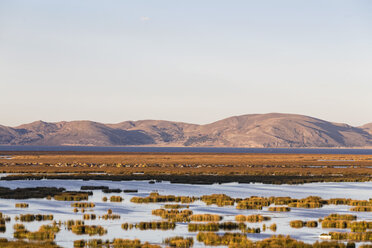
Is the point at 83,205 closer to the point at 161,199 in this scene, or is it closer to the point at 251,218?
the point at 161,199

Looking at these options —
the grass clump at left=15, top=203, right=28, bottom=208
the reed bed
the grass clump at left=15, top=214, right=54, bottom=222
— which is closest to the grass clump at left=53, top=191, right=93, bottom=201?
the grass clump at left=15, top=203, right=28, bottom=208

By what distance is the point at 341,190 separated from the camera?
228 ft

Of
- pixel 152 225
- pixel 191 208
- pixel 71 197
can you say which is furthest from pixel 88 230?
pixel 71 197

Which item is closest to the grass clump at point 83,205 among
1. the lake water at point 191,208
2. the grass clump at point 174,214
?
the lake water at point 191,208

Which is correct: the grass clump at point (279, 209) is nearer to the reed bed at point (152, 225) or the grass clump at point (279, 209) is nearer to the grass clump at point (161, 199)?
the grass clump at point (161, 199)

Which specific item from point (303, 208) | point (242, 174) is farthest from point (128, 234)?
point (242, 174)

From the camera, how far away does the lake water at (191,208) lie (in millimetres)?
34625

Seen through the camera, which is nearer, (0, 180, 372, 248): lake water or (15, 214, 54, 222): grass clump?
(0, 180, 372, 248): lake water

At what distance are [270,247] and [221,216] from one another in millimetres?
12375

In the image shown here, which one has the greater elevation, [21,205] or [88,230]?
[21,205]

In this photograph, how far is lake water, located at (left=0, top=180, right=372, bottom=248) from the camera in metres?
34.6

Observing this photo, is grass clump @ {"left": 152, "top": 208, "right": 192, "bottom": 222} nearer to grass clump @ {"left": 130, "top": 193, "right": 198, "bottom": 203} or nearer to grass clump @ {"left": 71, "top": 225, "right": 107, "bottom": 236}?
grass clump @ {"left": 71, "top": 225, "right": 107, "bottom": 236}

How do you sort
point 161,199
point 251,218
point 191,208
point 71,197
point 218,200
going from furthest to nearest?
point 71,197 < point 161,199 < point 218,200 < point 191,208 < point 251,218

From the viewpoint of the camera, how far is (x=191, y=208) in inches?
1875
